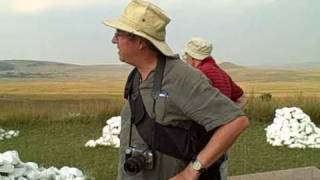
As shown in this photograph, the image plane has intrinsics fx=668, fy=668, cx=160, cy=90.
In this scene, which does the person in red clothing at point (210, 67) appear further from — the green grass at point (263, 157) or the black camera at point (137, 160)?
the green grass at point (263, 157)

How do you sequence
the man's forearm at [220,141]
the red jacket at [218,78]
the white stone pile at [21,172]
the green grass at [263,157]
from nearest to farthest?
the man's forearm at [220,141] < the red jacket at [218,78] < the white stone pile at [21,172] < the green grass at [263,157]

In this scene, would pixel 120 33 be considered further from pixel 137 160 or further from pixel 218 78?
pixel 218 78

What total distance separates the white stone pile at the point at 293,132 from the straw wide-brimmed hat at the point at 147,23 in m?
9.08

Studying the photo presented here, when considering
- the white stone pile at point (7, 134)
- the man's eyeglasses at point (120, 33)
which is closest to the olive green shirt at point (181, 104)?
the man's eyeglasses at point (120, 33)

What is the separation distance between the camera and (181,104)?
2.48 metres

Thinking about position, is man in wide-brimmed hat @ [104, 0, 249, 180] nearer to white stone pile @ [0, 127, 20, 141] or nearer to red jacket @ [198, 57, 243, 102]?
red jacket @ [198, 57, 243, 102]

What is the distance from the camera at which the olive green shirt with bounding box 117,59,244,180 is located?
2.47 metres

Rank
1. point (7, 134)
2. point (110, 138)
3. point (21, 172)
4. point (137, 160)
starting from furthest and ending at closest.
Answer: point (7, 134) < point (110, 138) < point (21, 172) < point (137, 160)

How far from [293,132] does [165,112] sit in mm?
9740

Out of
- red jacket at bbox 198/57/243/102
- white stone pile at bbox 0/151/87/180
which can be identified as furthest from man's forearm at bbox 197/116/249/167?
white stone pile at bbox 0/151/87/180

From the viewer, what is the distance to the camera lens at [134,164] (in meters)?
2.55

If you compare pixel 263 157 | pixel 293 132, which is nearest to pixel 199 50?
pixel 263 157

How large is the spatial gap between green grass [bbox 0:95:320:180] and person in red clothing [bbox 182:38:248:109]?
413 centimetres

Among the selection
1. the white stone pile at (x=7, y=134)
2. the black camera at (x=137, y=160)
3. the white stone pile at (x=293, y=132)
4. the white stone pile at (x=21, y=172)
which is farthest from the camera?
the white stone pile at (x=7, y=134)
